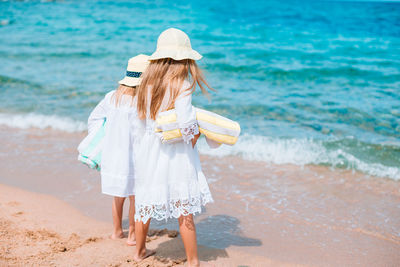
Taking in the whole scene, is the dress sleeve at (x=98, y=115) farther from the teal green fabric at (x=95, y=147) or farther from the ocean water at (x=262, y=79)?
the ocean water at (x=262, y=79)

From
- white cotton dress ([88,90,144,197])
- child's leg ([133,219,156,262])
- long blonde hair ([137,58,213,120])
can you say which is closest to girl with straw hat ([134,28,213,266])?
long blonde hair ([137,58,213,120])

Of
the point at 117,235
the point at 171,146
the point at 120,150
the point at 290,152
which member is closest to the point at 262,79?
the point at 290,152

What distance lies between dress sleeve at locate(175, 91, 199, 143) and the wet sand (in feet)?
3.94

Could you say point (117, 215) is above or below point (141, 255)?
above

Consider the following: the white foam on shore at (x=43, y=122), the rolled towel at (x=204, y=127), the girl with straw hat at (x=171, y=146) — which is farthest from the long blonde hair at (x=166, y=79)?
the white foam on shore at (x=43, y=122)

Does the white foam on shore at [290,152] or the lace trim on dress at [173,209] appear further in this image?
the white foam on shore at [290,152]

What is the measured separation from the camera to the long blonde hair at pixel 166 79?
2703mm

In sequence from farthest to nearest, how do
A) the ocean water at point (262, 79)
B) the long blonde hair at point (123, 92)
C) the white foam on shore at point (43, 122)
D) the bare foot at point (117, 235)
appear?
the white foam on shore at point (43, 122) → the ocean water at point (262, 79) → the bare foot at point (117, 235) → the long blonde hair at point (123, 92)

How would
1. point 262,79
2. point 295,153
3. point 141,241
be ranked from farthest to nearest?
1. point 262,79
2. point 295,153
3. point 141,241

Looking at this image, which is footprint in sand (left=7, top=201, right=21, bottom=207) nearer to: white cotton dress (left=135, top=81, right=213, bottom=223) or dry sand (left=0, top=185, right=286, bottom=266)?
dry sand (left=0, top=185, right=286, bottom=266)

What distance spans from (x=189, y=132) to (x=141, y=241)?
1.02 meters

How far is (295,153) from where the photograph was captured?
5871 millimetres

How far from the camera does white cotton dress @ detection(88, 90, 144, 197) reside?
3154mm

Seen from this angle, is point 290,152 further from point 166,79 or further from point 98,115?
point 166,79
